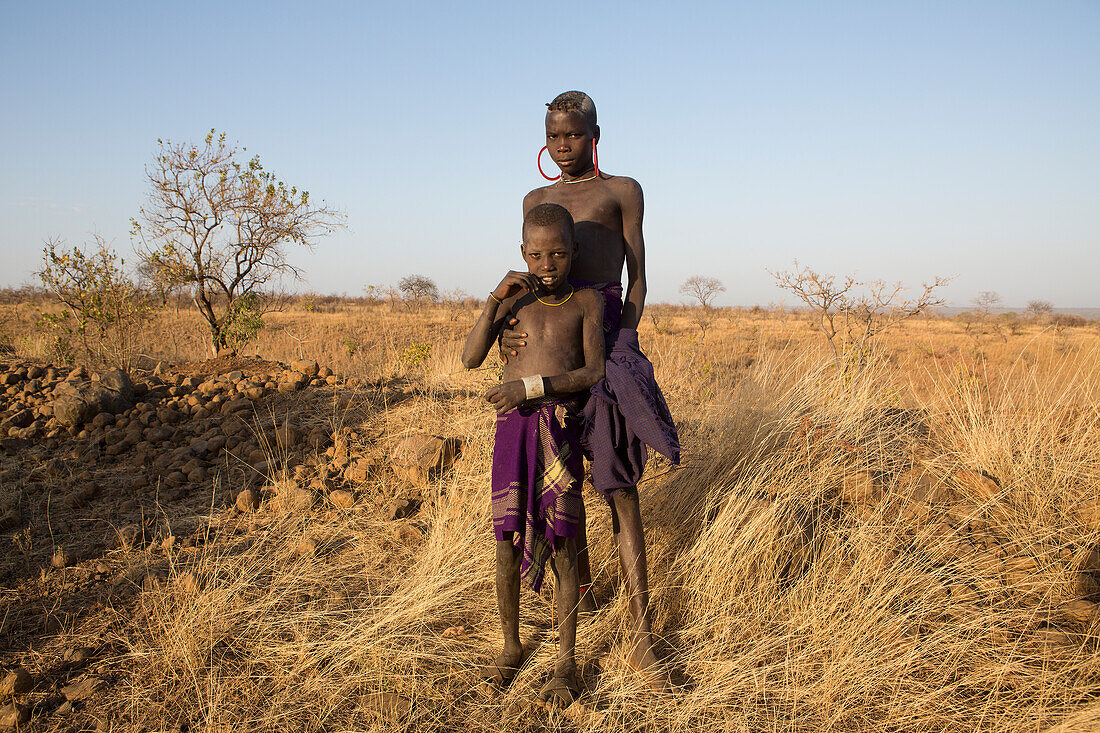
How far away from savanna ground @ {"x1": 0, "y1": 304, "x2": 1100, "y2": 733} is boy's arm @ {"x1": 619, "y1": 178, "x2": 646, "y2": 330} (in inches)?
45.7

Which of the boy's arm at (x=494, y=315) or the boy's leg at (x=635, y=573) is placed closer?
the boy's arm at (x=494, y=315)

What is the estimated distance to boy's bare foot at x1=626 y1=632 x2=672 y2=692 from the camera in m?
2.38

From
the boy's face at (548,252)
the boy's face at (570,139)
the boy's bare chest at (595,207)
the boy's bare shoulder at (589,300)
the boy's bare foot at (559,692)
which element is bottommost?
the boy's bare foot at (559,692)

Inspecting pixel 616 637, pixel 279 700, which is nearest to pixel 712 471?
pixel 616 637

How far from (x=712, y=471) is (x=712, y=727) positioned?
157 cm

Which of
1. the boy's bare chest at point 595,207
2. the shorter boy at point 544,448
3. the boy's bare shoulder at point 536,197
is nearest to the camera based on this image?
the shorter boy at point 544,448

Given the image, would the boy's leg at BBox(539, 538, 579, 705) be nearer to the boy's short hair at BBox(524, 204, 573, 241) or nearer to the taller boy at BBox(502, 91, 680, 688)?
the taller boy at BBox(502, 91, 680, 688)

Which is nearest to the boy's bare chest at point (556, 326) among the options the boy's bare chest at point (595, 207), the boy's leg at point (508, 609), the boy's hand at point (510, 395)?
the boy's hand at point (510, 395)

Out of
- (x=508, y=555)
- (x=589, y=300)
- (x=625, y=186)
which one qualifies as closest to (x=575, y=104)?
(x=625, y=186)

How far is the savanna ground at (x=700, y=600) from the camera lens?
2305 millimetres

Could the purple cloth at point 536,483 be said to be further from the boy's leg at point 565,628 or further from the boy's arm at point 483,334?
the boy's arm at point 483,334

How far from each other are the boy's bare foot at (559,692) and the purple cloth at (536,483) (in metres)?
0.35

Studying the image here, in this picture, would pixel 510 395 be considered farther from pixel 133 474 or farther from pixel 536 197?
pixel 133 474

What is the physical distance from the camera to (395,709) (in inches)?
89.8
